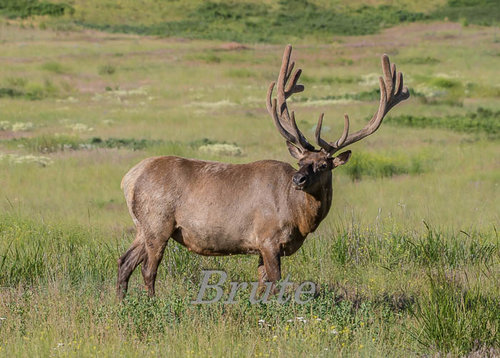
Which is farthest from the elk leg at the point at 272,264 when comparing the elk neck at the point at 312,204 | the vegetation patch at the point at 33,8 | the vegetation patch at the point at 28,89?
the vegetation patch at the point at 33,8

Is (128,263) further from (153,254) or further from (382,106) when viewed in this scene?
(382,106)

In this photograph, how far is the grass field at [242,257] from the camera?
699 centimetres

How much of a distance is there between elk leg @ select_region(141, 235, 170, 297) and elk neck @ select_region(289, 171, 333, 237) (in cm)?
137

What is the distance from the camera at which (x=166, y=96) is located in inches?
1342

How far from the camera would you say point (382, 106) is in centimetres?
842

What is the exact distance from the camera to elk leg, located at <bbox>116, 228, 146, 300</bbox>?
8.47 m

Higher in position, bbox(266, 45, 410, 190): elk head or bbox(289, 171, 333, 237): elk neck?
bbox(266, 45, 410, 190): elk head

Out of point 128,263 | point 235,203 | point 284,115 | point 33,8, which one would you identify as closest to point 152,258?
point 128,263

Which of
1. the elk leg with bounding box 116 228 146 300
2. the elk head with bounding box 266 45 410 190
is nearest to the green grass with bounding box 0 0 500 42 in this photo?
the elk head with bounding box 266 45 410 190

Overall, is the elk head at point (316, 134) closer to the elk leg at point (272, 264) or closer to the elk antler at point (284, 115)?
the elk antler at point (284, 115)

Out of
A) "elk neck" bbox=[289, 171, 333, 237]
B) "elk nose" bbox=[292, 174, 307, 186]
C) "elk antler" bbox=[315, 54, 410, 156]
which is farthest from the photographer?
"elk antler" bbox=[315, 54, 410, 156]

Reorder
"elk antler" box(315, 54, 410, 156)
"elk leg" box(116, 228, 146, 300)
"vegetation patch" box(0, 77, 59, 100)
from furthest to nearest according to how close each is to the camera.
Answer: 1. "vegetation patch" box(0, 77, 59, 100)
2. "elk leg" box(116, 228, 146, 300)
3. "elk antler" box(315, 54, 410, 156)

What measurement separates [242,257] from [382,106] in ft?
8.37

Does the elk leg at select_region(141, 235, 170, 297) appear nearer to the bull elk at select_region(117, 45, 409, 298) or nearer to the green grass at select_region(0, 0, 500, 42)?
the bull elk at select_region(117, 45, 409, 298)
